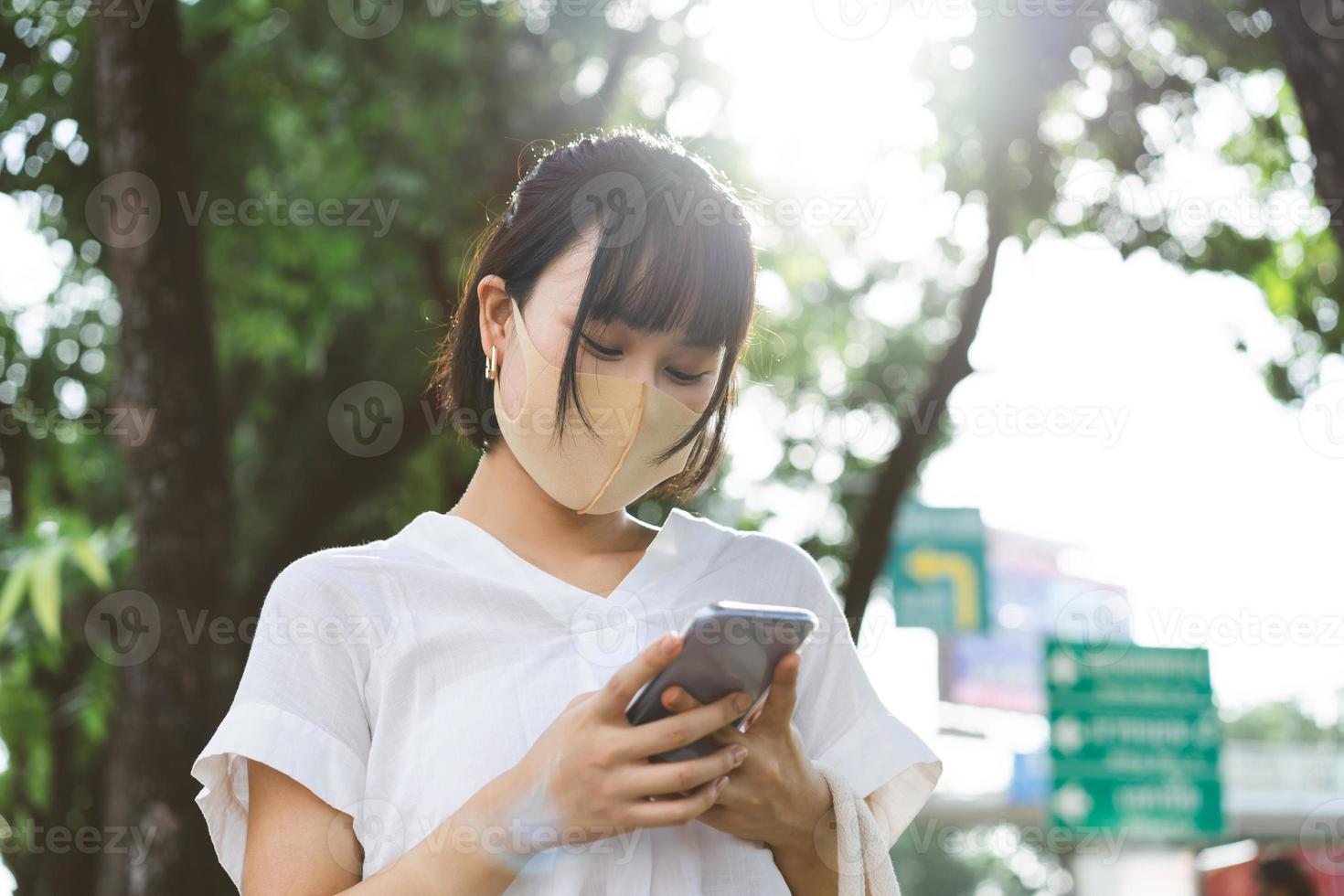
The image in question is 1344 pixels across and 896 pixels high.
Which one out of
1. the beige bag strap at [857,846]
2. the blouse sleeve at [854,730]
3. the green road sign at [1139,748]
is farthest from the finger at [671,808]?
the green road sign at [1139,748]

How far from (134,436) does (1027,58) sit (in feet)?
13.0

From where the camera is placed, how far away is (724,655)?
1331 millimetres

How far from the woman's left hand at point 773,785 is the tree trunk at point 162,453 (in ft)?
10.3

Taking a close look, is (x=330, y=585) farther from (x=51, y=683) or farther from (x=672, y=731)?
(x=51, y=683)

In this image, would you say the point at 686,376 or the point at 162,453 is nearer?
the point at 686,376

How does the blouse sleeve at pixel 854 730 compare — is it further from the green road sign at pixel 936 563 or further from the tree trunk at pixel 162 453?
the green road sign at pixel 936 563

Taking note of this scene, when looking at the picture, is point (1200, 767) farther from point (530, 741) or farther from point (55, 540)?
point (530, 741)

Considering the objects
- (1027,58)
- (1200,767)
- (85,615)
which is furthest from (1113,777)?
(85,615)

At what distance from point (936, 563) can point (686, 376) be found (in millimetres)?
7122

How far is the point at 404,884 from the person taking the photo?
4.89ft

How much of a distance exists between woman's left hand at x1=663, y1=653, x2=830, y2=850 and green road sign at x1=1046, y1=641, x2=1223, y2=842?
401 inches

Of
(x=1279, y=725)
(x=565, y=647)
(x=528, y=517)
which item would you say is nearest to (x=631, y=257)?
(x=528, y=517)

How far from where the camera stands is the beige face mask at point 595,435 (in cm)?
173

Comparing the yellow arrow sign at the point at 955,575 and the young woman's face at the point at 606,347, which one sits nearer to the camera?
the young woman's face at the point at 606,347
